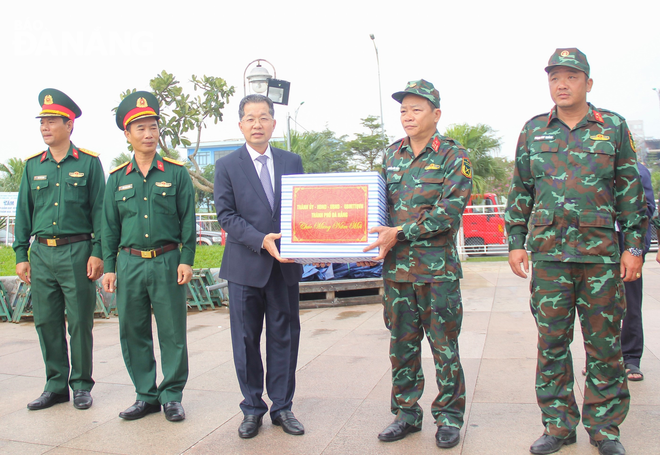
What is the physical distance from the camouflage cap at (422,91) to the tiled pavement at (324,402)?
193 cm

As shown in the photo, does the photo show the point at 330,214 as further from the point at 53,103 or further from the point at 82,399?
the point at 53,103

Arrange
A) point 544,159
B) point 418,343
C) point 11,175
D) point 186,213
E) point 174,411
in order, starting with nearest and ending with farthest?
point 544,159 → point 418,343 → point 174,411 → point 186,213 → point 11,175

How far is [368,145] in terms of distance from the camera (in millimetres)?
38844

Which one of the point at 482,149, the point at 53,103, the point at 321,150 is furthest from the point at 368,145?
the point at 53,103

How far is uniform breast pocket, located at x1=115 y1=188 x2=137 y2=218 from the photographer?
3.78 metres

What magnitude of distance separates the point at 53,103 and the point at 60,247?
1088 mm

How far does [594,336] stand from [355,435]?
1430mm

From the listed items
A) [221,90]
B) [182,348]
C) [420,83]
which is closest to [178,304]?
[182,348]

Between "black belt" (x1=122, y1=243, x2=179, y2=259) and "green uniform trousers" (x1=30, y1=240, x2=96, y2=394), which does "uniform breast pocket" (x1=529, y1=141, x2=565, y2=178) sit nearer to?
"black belt" (x1=122, y1=243, x2=179, y2=259)

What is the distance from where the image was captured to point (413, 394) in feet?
10.5

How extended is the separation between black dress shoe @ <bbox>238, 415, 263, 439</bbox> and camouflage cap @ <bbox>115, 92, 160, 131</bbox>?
7.02 ft

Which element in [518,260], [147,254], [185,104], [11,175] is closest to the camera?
[518,260]

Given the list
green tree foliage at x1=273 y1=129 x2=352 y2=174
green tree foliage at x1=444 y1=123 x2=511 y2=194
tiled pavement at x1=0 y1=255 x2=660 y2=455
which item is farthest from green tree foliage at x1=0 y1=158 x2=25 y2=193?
tiled pavement at x1=0 y1=255 x2=660 y2=455

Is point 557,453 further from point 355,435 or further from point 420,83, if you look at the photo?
point 420,83
